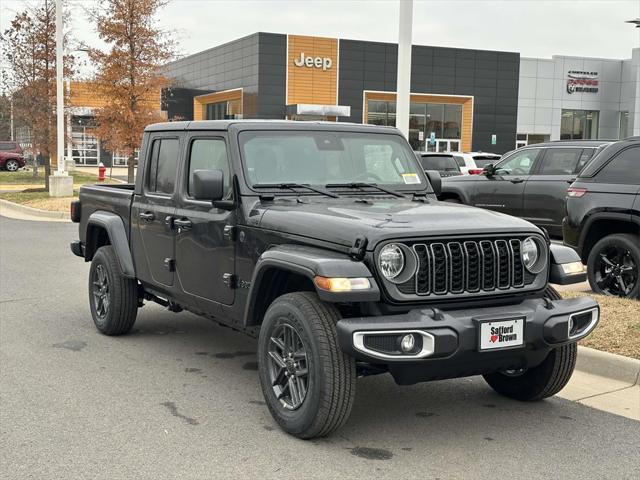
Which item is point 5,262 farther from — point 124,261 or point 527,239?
point 527,239

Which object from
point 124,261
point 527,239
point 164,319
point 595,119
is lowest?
point 164,319

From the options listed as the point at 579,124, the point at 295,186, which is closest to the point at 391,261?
the point at 295,186

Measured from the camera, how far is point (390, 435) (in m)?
4.84

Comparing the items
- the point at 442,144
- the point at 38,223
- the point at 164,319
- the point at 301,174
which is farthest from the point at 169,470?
the point at 442,144

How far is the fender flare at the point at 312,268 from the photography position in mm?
4273

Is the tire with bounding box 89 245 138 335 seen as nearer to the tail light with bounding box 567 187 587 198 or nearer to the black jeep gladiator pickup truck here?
the black jeep gladiator pickup truck

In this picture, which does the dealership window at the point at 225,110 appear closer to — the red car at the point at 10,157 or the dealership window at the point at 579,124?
the red car at the point at 10,157

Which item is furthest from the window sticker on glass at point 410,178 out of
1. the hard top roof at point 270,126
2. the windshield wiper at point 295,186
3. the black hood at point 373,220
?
the windshield wiper at point 295,186

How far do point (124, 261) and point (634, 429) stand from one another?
14.2 ft

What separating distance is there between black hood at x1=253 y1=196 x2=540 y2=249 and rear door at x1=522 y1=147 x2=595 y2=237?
7486mm

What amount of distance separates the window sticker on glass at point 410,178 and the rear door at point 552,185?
269 inches

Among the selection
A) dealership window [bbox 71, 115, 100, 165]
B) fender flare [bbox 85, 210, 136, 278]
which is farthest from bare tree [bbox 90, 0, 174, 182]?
dealership window [bbox 71, 115, 100, 165]

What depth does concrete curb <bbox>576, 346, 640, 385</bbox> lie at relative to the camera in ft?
19.5

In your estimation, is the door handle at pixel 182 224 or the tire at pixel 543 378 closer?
the tire at pixel 543 378
